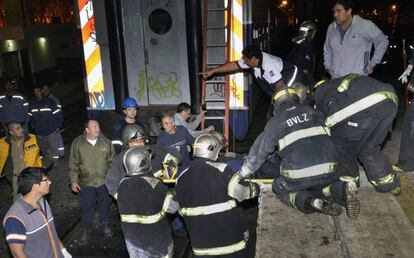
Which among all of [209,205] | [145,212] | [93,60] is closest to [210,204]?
[209,205]

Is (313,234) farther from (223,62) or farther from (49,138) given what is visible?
(49,138)

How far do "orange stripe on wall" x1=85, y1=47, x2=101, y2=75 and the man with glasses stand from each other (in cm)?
331

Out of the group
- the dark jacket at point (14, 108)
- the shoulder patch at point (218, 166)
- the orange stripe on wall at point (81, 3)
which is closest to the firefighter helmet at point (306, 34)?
the orange stripe on wall at point (81, 3)

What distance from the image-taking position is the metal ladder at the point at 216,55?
5992mm

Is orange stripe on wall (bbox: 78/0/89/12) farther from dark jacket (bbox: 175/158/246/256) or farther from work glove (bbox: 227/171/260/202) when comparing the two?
work glove (bbox: 227/171/260/202)

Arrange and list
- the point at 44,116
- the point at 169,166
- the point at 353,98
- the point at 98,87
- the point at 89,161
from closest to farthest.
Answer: the point at 353,98, the point at 169,166, the point at 89,161, the point at 98,87, the point at 44,116

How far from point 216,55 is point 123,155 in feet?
8.73

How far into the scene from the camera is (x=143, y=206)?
3406mm

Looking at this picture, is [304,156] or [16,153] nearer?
[304,156]

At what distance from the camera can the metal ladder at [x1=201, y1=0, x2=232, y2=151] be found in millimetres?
5992

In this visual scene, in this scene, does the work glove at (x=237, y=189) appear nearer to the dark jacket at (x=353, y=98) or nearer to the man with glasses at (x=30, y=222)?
the dark jacket at (x=353, y=98)

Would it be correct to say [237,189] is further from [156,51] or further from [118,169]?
[156,51]

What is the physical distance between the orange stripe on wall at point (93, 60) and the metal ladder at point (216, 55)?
5.49ft

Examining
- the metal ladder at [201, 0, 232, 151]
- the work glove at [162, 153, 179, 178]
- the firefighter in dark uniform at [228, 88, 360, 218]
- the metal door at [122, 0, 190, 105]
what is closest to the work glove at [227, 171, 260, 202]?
the firefighter in dark uniform at [228, 88, 360, 218]
